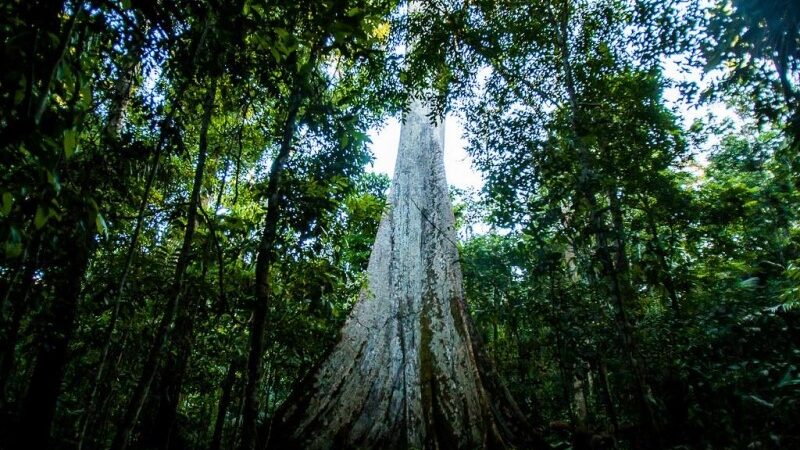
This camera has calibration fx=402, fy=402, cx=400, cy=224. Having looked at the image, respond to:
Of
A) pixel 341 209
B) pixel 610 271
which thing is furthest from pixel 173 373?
pixel 610 271

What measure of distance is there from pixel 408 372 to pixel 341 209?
2021 millimetres

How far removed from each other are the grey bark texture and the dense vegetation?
16.6 inches

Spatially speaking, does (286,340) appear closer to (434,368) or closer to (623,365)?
(434,368)

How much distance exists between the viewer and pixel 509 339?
24.1 ft

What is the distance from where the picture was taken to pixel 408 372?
4.34 meters

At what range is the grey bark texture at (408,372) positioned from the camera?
3949 millimetres

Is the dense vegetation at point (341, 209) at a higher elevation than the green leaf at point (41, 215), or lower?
higher

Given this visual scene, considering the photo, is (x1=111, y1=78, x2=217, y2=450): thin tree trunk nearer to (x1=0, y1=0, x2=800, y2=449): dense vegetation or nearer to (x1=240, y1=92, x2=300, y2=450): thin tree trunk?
(x1=0, y1=0, x2=800, y2=449): dense vegetation

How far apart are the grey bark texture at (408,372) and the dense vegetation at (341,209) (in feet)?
1.38

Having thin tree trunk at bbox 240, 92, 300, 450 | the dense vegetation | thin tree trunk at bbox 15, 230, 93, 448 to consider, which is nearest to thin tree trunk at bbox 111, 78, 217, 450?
the dense vegetation

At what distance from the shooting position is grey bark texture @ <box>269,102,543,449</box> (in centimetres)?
395

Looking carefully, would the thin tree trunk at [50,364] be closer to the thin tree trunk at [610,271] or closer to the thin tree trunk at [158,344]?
the thin tree trunk at [158,344]

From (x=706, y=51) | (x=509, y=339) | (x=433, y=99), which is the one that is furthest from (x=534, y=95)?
(x=509, y=339)

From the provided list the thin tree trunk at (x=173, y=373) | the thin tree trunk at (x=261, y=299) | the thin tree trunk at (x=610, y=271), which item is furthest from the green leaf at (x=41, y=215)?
the thin tree trunk at (x=610, y=271)
